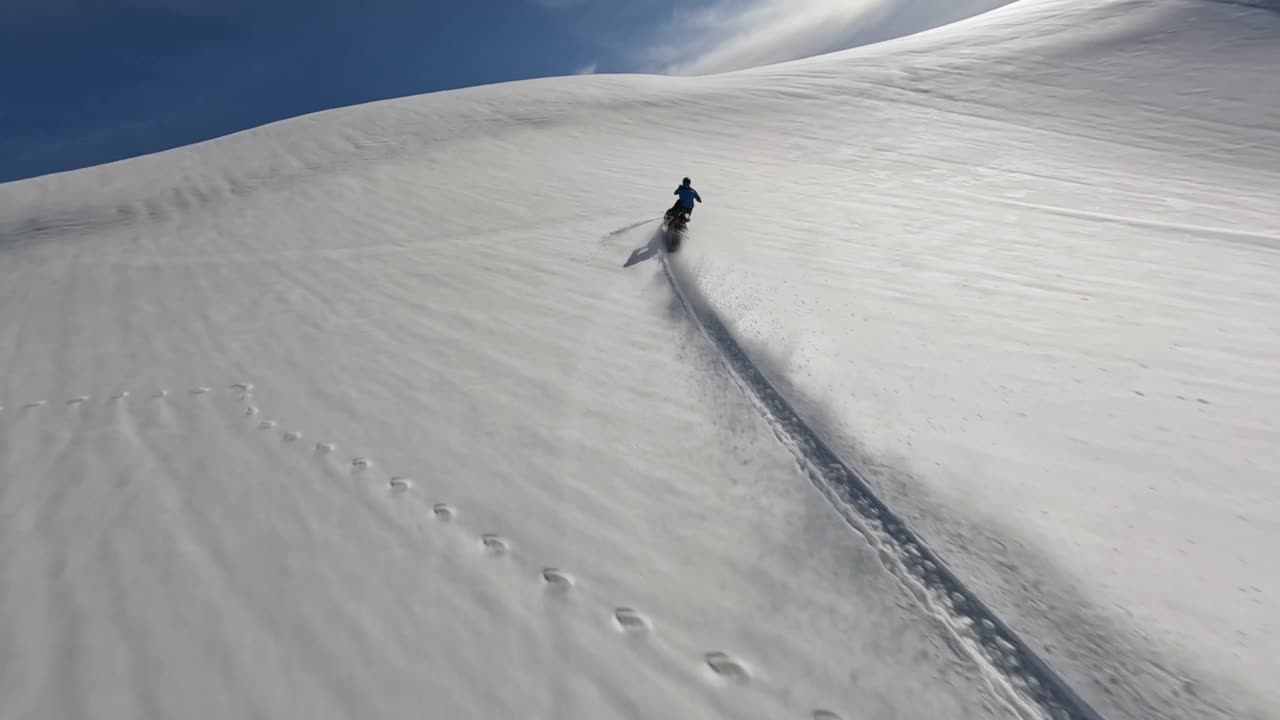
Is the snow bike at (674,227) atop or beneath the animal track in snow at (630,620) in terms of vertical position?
atop

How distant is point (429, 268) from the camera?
6773 mm

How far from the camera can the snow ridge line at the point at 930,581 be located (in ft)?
6.67

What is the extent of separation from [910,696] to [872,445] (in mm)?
1553

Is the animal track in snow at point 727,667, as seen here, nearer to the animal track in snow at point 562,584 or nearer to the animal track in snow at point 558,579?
the animal track in snow at point 562,584

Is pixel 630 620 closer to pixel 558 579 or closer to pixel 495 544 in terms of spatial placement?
pixel 558 579

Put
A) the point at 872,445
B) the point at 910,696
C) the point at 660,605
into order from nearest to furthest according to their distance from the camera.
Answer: the point at 910,696 → the point at 660,605 → the point at 872,445

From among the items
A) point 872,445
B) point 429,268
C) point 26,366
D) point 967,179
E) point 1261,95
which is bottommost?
point 872,445

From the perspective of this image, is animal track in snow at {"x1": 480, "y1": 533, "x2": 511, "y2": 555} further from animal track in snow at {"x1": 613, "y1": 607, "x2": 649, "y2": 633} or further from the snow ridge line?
the snow ridge line

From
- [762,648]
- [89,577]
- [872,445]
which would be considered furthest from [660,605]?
[89,577]

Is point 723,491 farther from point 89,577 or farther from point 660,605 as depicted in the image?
point 89,577

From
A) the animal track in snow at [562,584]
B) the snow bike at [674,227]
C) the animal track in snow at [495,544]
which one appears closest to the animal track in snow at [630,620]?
the animal track in snow at [562,584]

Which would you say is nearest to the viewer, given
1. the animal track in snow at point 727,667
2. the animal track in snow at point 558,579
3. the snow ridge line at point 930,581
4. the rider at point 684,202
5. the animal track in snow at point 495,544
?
the snow ridge line at point 930,581

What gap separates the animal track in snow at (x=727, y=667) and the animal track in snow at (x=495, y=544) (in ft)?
3.53

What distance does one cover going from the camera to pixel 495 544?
2.77 meters
